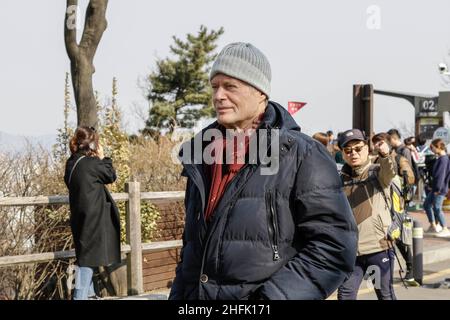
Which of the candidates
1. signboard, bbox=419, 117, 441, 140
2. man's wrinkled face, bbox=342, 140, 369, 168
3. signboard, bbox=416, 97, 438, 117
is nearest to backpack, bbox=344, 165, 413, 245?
man's wrinkled face, bbox=342, 140, 369, 168

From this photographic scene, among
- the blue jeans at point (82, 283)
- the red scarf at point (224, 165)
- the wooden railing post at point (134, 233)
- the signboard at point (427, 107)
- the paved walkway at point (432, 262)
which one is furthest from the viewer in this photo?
the signboard at point (427, 107)

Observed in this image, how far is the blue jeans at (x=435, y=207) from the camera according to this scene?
602 inches

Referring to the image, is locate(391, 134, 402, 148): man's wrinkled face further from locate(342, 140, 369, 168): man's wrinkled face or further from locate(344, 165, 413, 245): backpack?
locate(342, 140, 369, 168): man's wrinkled face

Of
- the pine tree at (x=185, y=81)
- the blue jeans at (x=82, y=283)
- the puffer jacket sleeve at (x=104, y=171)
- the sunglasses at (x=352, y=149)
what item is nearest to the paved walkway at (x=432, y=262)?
the blue jeans at (x=82, y=283)

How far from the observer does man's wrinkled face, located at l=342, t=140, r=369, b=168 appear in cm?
659

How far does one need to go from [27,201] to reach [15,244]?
0.98 m

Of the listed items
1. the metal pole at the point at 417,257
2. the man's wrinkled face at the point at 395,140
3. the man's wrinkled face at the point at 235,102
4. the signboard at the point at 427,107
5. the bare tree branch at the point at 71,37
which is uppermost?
the bare tree branch at the point at 71,37

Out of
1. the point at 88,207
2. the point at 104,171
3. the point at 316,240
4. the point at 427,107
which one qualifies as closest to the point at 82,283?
the point at 88,207

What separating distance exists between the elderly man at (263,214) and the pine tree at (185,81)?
41574 millimetres

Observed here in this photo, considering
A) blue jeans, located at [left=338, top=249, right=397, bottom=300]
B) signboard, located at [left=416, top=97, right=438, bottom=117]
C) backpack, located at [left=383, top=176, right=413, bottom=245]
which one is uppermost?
signboard, located at [left=416, top=97, right=438, bottom=117]

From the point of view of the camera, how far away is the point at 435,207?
50.6 ft

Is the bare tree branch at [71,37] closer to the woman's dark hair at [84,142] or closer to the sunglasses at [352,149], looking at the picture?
the woman's dark hair at [84,142]

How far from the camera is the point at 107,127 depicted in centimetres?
1083
